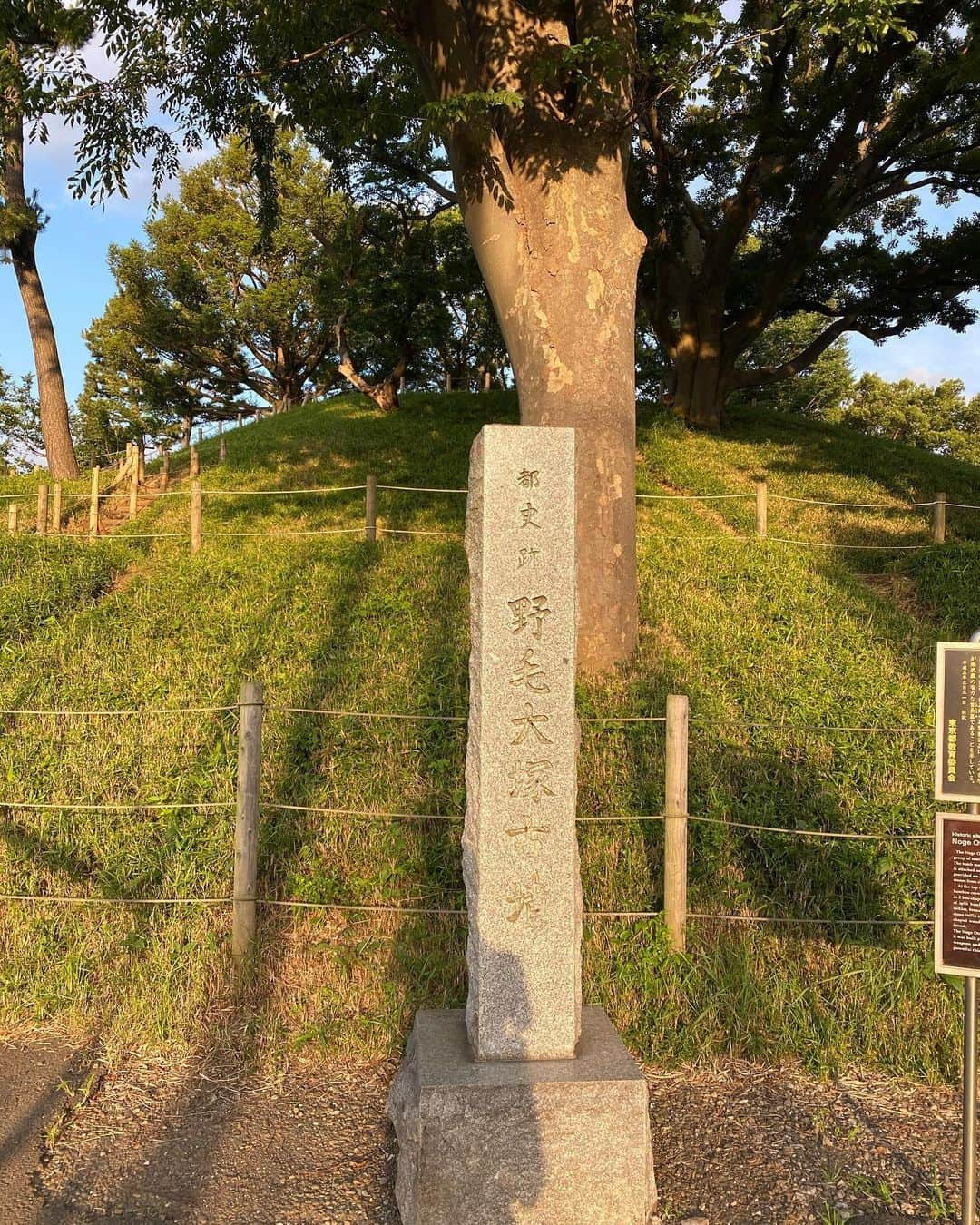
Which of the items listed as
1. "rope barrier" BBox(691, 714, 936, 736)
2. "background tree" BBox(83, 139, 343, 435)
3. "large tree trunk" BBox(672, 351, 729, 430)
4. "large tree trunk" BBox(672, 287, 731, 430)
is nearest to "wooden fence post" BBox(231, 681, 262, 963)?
"rope barrier" BBox(691, 714, 936, 736)

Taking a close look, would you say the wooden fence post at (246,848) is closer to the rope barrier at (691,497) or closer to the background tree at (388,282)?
the rope barrier at (691,497)

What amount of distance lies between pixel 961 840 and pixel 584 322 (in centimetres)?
492

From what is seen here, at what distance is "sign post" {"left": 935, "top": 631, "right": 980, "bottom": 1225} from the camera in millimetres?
2820

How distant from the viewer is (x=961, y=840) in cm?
287

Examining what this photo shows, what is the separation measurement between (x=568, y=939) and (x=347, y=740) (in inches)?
121

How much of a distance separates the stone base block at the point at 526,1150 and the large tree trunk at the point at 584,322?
3.94 meters

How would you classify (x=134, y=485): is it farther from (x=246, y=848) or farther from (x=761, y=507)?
(x=246, y=848)

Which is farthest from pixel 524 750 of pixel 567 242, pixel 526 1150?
pixel 567 242

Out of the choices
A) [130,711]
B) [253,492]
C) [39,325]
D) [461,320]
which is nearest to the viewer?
[130,711]

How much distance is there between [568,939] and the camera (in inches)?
131

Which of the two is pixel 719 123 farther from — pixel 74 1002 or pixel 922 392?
pixel 922 392

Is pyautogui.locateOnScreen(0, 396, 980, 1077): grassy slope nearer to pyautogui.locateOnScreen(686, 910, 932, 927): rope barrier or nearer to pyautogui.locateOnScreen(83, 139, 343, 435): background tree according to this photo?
pyautogui.locateOnScreen(686, 910, 932, 927): rope barrier

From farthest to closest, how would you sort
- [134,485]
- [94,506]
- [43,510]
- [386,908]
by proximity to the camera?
[134,485] < [43,510] < [94,506] < [386,908]

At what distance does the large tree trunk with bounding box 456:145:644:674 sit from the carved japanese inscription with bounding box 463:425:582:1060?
11.3 feet
